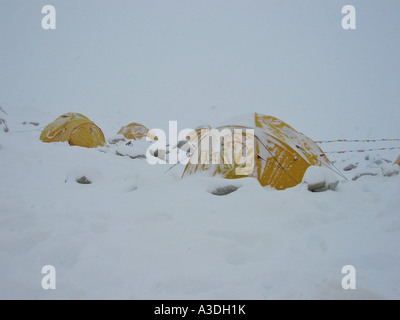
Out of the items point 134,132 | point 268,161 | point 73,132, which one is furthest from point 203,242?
point 134,132

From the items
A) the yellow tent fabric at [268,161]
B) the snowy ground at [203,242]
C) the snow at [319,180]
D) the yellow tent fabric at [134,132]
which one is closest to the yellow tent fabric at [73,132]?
the snowy ground at [203,242]

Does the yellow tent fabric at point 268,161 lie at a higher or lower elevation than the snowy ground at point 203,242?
higher

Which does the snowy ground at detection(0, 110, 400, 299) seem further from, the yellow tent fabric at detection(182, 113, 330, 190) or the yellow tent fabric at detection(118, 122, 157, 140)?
the yellow tent fabric at detection(118, 122, 157, 140)

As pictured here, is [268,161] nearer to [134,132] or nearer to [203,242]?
[203,242]

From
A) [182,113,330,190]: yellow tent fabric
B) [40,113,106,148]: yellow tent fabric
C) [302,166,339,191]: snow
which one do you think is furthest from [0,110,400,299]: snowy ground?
[40,113,106,148]: yellow tent fabric

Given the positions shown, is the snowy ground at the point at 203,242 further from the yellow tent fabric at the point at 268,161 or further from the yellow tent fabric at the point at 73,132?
the yellow tent fabric at the point at 73,132

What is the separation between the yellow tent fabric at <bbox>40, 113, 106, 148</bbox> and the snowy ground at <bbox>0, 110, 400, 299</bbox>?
6.80 m

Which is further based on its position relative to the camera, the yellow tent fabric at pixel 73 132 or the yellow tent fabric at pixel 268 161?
the yellow tent fabric at pixel 73 132

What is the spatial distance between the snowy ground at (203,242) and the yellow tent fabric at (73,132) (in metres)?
6.80

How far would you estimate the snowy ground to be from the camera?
1.80 m

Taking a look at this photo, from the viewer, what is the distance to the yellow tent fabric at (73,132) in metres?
10.3
